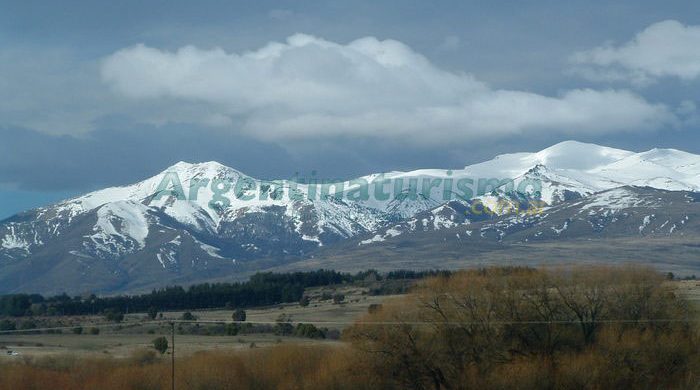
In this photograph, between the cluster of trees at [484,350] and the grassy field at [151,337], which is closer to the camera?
the cluster of trees at [484,350]

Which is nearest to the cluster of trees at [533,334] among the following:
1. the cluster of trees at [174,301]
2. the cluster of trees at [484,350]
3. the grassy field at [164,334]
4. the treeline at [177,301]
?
the cluster of trees at [484,350]

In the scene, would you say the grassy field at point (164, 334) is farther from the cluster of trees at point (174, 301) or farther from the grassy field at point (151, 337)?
the cluster of trees at point (174, 301)

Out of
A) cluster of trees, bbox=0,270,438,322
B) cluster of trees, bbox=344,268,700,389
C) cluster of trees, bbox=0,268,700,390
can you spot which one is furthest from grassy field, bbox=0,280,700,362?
cluster of trees, bbox=0,270,438,322

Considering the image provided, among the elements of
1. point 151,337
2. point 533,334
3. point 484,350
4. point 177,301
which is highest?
point 533,334

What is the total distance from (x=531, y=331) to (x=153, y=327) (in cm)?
5904

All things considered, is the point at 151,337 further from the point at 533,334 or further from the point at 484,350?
the point at 533,334

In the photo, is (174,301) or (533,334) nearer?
(533,334)

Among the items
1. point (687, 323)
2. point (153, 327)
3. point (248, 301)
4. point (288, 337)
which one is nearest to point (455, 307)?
point (687, 323)

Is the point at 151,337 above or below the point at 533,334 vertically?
below

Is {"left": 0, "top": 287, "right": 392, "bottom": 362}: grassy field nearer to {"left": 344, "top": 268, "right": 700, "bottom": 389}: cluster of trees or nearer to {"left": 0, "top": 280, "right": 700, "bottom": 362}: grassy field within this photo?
{"left": 0, "top": 280, "right": 700, "bottom": 362}: grassy field

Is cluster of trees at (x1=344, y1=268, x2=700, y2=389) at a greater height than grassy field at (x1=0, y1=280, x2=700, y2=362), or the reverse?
cluster of trees at (x1=344, y1=268, x2=700, y2=389)

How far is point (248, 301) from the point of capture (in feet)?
570

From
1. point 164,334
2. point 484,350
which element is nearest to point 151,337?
point 164,334

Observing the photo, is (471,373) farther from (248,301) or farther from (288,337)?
(248,301)
